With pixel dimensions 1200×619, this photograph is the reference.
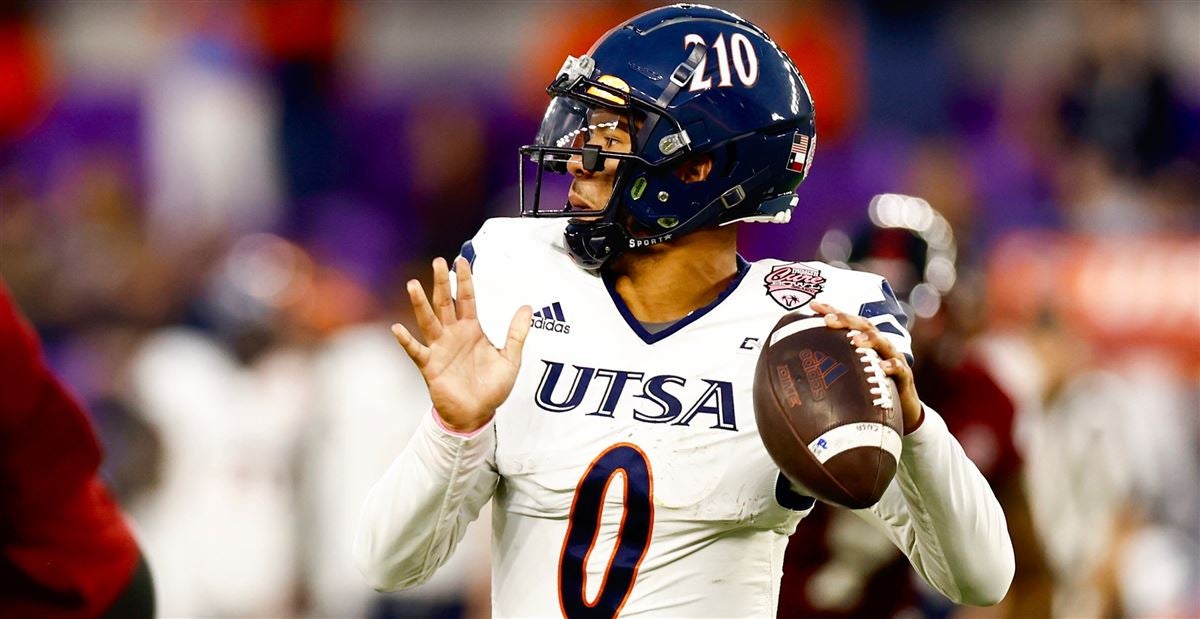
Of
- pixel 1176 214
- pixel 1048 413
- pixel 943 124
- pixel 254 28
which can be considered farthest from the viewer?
pixel 254 28

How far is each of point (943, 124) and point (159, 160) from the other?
176 inches

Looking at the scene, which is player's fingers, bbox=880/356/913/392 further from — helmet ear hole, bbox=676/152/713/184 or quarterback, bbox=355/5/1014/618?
helmet ear hole, bbox=676/152/713/184

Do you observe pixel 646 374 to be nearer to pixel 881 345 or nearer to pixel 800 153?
pixel 881 345

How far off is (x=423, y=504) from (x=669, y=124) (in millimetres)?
714

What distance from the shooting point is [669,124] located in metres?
2.75

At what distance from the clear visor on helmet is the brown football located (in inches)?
17.8

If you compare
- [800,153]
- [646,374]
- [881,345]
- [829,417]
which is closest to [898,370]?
[881,345]

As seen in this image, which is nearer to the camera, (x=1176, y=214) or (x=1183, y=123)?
(x=1176, y=214)

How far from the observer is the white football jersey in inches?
103

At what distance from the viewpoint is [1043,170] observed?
26.0ft

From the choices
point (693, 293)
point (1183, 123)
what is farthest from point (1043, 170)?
point (693, 293)

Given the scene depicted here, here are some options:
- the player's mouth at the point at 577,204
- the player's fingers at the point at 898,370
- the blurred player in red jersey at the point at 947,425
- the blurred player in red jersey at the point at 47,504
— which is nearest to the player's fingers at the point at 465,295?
the player's mouth at the point at 577,204

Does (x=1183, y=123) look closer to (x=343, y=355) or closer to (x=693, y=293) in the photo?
(x=343, y=355)

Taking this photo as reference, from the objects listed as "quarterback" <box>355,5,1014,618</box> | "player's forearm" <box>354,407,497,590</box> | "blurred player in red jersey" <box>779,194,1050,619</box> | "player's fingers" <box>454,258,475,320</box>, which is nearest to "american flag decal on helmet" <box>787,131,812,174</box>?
"quarterback" <box>355,5,1014,618</box>
